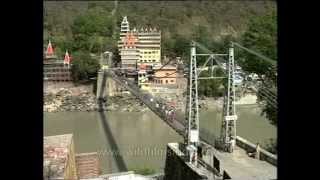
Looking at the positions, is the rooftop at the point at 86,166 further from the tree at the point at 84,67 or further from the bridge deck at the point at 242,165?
the tree at the point at 84,67

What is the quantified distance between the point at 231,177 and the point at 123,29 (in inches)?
405

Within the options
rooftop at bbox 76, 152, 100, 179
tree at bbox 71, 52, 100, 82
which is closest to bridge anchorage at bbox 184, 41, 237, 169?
rooftop at bbox 76, 152, 100, 179

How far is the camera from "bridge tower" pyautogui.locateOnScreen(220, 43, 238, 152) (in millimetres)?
4395

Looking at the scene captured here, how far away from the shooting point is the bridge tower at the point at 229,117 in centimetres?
439

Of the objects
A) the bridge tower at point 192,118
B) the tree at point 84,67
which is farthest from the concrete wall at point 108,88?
the bridge tower at point 192,118

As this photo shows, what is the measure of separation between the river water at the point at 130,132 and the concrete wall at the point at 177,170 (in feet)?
2.87

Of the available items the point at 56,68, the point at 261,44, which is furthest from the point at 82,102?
the point at 261,44

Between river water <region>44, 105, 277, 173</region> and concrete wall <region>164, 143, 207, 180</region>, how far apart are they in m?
0.88

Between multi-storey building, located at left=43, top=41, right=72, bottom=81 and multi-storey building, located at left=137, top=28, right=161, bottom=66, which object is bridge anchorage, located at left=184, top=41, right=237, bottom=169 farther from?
multi-storey building, located at left=43, top=41, right=72, bottom=81

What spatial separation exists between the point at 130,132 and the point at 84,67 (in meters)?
3.36

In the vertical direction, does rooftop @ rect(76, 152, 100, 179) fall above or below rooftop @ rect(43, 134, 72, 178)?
below
